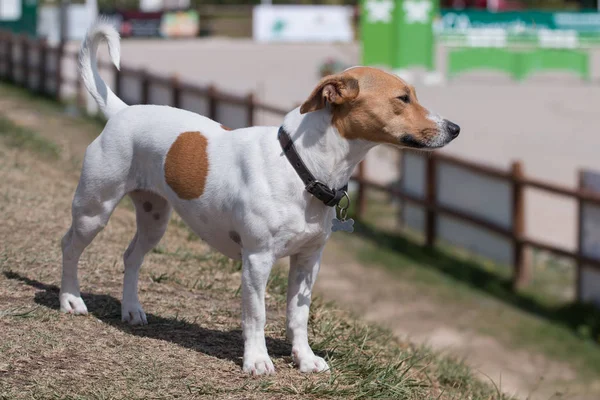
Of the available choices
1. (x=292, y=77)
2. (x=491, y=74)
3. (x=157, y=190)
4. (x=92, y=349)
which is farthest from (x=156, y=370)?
(x=491, y=74)

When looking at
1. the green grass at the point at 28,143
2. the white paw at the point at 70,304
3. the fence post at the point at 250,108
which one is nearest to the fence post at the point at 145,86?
the fence post at the point at 250,108

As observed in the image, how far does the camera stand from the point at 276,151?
14.4ft

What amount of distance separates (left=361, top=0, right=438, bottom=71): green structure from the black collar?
64.6 ft

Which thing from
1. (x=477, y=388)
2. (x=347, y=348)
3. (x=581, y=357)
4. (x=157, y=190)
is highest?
(x=157, y=190)

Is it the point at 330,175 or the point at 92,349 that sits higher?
the point at 330,175

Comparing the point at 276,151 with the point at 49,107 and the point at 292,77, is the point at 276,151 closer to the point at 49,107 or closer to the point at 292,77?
the point at 49,107

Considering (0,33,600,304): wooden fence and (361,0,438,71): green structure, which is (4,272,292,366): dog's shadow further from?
(361,0,438,71): green structure

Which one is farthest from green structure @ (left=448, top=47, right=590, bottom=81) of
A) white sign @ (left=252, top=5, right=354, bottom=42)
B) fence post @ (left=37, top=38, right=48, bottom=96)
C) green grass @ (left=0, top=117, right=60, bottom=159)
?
green grass @ (left=0, top=117, right=60, bottom=159)

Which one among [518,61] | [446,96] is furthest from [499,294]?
[518,61]

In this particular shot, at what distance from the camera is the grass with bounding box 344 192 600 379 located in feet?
30.9

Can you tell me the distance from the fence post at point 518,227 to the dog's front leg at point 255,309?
22.8 ft

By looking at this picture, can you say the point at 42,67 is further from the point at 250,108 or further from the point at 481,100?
the point at 481,100

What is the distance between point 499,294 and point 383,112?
269 inches

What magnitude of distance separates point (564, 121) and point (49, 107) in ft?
38.3
